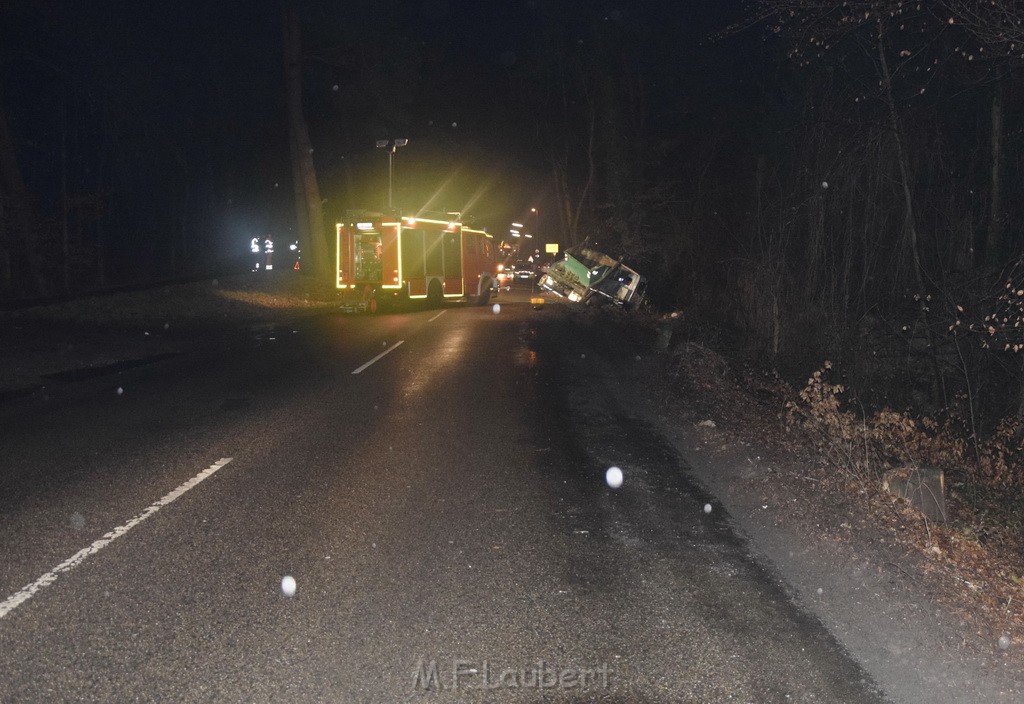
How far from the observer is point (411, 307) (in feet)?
111

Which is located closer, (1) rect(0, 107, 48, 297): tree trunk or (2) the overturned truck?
(2) the overturned truck

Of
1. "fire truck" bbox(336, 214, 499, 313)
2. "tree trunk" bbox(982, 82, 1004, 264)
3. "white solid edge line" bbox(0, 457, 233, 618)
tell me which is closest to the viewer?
"white solid edge line" bbox(0, 457, 233, 618)

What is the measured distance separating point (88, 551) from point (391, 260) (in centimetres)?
2386

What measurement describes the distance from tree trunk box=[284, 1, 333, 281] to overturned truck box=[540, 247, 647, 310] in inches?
390

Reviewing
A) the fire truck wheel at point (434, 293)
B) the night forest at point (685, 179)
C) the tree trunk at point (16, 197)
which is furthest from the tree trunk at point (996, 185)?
the tree trunk at point (16, 197)

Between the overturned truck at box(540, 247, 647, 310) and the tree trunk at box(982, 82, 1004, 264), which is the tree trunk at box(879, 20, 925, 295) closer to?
the tree trunk at box(982, 82, 1004, 264)

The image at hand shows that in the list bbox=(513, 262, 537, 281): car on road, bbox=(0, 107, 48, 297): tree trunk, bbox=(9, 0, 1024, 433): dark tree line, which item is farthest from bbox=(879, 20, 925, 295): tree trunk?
bbox=(513, 262, 537, 281): car on road

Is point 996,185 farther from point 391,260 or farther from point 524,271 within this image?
point 524,271

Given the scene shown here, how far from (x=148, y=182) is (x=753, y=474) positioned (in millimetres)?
63233

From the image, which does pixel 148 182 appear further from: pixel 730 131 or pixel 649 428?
pixel 649 428

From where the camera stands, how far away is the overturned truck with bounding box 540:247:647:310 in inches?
1302

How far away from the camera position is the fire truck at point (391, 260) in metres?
29.4

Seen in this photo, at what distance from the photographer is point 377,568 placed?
5973mm

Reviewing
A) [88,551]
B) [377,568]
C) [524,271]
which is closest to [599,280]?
[524,271]
